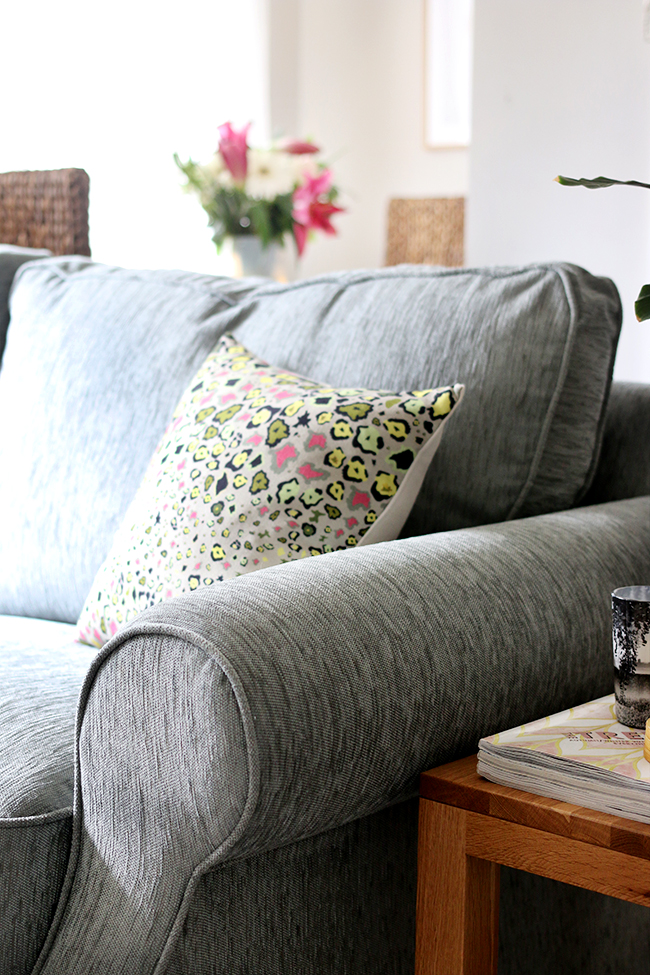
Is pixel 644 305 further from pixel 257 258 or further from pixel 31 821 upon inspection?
pixel 257 258

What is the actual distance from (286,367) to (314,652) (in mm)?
609

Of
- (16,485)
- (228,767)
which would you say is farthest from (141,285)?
(228,767)

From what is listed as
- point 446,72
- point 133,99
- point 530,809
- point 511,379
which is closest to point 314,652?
point 530,809

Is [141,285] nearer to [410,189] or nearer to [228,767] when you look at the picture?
[228,767]

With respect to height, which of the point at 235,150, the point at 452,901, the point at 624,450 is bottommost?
the point at 452,901

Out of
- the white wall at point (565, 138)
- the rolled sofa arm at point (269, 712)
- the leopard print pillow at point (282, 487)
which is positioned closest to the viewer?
the rolled sofa arm at point (269, 712)

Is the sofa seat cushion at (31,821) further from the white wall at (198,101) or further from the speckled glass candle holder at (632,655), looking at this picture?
the white wall at (198,101)

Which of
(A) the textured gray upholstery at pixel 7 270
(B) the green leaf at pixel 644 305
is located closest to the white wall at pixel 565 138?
(A) the textured gray upholstery at pixel 7 270

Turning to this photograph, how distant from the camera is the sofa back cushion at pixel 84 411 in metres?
1.38

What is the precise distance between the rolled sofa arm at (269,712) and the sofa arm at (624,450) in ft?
1.32

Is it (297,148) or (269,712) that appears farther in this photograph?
(297,148)

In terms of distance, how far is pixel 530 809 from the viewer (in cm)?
76

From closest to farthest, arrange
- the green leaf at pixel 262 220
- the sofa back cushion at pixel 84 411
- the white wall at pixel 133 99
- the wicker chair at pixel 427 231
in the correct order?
the sofa back cushion at pixel 84 411, the green leaf at pixel 262 220, the white wall at pixel 133 99, the wicker chair at pixel 427 231

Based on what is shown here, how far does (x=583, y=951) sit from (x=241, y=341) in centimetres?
81
